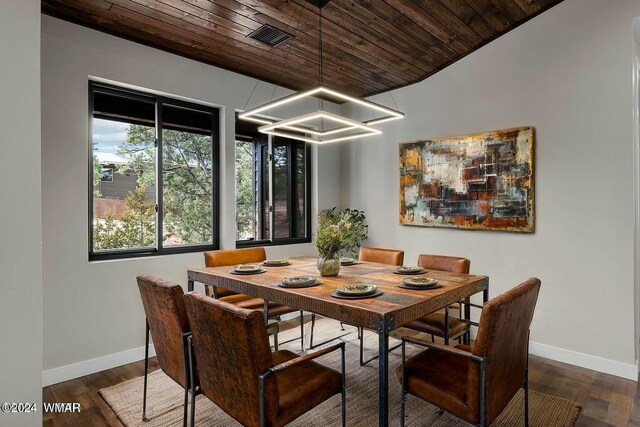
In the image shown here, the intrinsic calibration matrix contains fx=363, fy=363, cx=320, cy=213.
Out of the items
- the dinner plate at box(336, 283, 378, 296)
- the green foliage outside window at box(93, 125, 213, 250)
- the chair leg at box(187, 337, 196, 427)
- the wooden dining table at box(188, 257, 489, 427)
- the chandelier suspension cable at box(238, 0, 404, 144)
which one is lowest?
the chair leg at box(187, 337, 196, 427)

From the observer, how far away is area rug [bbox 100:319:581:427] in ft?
7.56

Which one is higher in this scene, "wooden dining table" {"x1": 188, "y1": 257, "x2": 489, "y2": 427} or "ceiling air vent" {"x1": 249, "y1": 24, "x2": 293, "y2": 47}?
"ceiling air vent" {"x1": 249, "y1": 24, "x2": 293, "y2": 47}

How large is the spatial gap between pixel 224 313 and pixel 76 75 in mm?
2632

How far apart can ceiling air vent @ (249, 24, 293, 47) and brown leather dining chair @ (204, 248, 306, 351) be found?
1.97 meters

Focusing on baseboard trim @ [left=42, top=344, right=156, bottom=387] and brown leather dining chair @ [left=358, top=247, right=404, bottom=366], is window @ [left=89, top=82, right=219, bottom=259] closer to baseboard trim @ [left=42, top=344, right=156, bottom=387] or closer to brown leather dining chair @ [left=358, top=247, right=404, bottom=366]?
baseboard trim @ [left=42, top=344, right=156, bottom=387]

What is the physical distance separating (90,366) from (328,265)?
7.17 feet

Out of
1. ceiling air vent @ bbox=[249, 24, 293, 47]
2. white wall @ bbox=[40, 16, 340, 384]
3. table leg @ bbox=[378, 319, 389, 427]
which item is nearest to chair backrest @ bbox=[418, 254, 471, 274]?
table leg @ bbox=[378, 319, 389, 427]

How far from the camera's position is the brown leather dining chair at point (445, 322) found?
102 inches

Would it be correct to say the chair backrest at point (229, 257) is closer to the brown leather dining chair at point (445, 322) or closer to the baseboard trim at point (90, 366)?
the baseboard trim at point (90, 366)

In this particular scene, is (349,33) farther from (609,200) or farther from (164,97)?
(609,200)

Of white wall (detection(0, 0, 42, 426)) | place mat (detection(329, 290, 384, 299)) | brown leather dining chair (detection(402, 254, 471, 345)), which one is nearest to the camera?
white wall (detection(0, 0, 42, 426))

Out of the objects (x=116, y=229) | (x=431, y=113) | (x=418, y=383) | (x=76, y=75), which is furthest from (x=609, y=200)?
(x=76, y=75)

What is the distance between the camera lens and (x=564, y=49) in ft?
10.6

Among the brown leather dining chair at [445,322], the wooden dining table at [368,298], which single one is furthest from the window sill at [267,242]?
the brown leather dining chair at [445,322]
